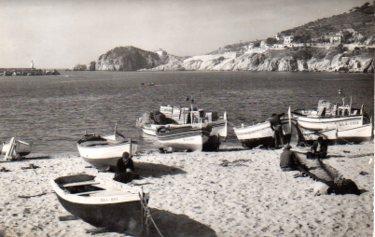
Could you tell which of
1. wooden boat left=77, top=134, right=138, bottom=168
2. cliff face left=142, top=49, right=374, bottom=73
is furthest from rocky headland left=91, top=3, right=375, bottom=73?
wooden boat left=77, top=134, right=138, bottom=168

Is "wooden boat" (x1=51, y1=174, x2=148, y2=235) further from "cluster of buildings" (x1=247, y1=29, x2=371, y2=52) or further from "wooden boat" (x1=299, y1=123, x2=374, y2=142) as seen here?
"cluster of buildings" (x1=247, y1=29, x2=371, y2=52)

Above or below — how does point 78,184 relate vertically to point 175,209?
above

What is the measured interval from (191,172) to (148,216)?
557cm

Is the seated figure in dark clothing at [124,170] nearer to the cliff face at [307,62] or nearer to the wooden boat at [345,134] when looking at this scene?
the wooden boat at [345,134]

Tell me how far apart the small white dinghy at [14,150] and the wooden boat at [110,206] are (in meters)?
9.79

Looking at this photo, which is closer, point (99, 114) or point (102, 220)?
point (102, 220)

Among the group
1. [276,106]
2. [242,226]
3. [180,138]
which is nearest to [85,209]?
[242,226]

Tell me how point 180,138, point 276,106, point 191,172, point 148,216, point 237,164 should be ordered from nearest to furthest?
point 148,216, point 191,172, point 237,164, point 180,138, point 276,106

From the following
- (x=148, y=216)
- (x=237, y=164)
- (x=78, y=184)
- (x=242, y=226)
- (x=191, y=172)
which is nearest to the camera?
(x=148, y=216)

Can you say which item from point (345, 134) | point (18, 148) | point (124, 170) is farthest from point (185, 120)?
point (124, 170)

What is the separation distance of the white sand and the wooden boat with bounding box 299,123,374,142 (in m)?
2.89

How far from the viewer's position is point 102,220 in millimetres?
9273

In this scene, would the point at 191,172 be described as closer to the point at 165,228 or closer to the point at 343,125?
the point at 165,228

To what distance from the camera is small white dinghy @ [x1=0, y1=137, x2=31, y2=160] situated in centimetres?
1886
